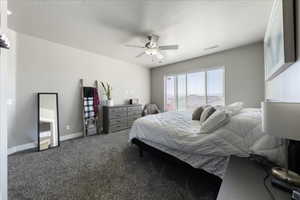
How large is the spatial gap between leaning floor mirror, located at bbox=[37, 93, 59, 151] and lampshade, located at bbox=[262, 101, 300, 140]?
408 centimetres

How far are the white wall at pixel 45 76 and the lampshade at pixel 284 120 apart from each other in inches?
170

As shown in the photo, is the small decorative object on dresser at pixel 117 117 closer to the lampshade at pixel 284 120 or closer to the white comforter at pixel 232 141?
the white comforter at pixel 232 141

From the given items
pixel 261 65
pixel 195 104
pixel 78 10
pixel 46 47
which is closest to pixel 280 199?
pixel 78 10

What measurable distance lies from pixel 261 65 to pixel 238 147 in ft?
10.9

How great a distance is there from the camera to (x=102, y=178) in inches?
73.1

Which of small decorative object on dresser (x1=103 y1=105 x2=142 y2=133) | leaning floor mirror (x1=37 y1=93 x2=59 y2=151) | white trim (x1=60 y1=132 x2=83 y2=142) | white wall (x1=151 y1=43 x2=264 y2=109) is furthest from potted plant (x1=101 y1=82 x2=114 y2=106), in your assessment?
white wall (x1=151 y1=43 x2=264 y2=109)

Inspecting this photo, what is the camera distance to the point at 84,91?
12.7 ft

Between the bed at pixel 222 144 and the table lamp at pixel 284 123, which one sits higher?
the table lamp at pixel 284 123

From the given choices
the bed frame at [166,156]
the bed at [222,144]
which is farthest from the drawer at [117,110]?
the bed at [222,144]

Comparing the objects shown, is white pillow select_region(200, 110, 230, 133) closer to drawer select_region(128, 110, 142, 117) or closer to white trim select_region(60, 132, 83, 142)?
drawer select_region(128, 110, 142, 117)

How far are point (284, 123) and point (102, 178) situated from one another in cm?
220

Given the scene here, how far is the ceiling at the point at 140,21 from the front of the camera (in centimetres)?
198

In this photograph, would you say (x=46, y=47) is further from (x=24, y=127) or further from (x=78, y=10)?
(x=24, y=127)

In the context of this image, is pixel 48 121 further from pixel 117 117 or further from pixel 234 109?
pixel 234 109
